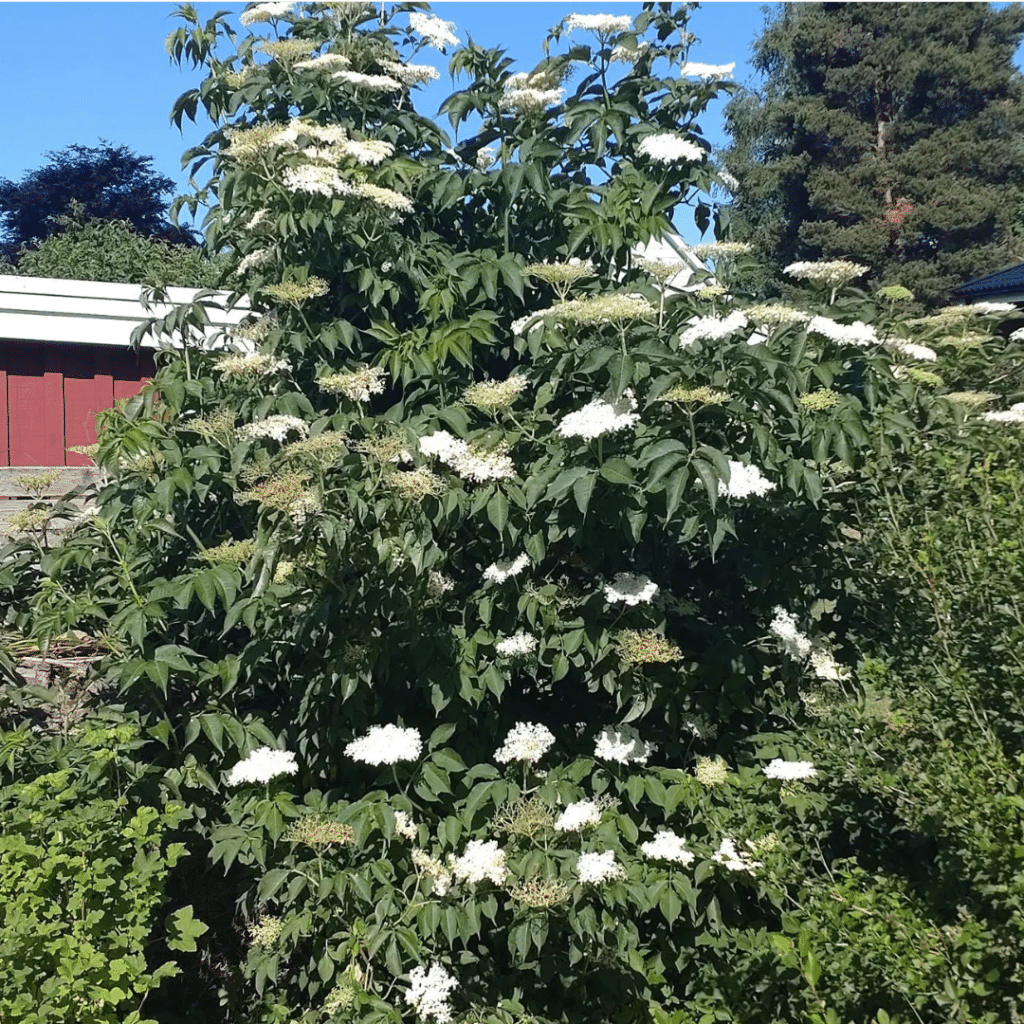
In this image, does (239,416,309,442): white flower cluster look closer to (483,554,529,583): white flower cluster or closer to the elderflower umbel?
the elderflower umbel

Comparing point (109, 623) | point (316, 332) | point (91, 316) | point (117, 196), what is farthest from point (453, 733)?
point (117, 196)

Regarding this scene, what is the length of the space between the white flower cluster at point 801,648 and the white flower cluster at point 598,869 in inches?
30.5

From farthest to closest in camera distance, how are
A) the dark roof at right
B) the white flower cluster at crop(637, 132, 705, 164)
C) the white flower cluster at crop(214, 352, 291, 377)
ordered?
the dark roof at right → the white flower cluster at crop(214, 352, 291, 377) → the white flower cluster at crop(637, 132, 705, 164)

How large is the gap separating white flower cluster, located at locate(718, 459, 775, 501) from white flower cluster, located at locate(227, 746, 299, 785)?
137cm

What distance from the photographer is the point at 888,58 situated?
2708 cm

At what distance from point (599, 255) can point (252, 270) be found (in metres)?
1.15

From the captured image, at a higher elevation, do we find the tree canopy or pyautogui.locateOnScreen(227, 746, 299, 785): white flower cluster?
the tree canopy

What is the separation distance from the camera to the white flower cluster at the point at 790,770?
8.77 feet

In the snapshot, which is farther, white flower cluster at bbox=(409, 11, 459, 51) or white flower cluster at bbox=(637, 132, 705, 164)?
white flower cluster at bbox=(409, 11, 459, 51)

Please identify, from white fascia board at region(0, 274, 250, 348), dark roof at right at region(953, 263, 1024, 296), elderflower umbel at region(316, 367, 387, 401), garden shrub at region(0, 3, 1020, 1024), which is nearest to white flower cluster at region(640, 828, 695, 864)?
garden shrub at region(0, 3, 1020, 1024)

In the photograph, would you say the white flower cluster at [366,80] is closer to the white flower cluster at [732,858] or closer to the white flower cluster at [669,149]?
the white flower cluster at [669,149]

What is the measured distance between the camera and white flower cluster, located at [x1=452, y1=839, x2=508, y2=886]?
2664mm

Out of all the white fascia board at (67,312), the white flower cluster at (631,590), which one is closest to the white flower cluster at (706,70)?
the white flower cluster at (631,590)

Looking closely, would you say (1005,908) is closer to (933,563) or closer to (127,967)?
(933,563)
